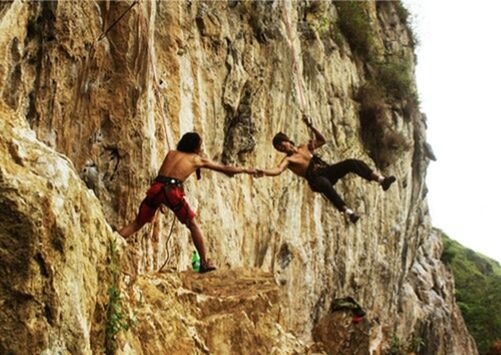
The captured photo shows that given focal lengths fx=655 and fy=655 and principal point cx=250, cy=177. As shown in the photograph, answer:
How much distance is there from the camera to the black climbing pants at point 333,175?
10.4 m

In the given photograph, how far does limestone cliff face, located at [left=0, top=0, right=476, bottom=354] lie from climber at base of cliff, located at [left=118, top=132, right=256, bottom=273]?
660mm

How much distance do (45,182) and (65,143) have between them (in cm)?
490

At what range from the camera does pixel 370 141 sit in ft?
76.0

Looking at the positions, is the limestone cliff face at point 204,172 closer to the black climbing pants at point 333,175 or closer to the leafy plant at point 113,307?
the leafy plant at point 113,307

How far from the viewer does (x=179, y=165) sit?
26.2 feet

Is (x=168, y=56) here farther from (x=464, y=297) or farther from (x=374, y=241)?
(x=464, y=297)

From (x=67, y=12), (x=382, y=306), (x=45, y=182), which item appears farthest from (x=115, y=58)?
(x=382, y=306)

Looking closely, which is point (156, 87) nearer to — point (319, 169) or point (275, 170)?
point (275, 170)

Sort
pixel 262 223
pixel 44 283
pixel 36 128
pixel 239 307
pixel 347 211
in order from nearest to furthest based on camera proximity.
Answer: pixel 44 283 < pixel 239 307 < pixel 36 128 < pixel 347 211 < pixel 262 223

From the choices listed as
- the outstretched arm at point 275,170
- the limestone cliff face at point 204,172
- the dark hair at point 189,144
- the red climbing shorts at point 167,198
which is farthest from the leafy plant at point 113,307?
the outstretched arm at point 275,170

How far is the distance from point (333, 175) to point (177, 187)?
3631 millimetres

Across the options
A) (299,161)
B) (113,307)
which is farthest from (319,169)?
(113,307)

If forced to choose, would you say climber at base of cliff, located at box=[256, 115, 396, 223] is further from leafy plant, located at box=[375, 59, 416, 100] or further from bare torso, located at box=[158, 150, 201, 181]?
leafy plant, located at box=[375, 59, 416, 100]

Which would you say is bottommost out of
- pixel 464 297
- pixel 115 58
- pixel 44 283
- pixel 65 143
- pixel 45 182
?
pixel 464 297
